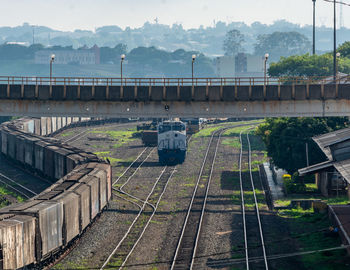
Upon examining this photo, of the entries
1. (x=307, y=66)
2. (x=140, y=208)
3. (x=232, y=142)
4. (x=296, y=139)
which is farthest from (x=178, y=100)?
(x=307, y=66)

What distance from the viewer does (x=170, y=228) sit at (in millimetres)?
37469

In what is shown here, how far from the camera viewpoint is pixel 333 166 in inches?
1706

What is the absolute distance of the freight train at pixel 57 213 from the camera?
25.7 metres

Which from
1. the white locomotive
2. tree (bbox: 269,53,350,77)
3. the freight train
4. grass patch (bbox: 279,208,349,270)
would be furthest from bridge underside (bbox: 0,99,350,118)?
tree (bbox: 269,53,350,77)

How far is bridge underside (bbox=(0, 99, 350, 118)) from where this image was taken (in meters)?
46.4

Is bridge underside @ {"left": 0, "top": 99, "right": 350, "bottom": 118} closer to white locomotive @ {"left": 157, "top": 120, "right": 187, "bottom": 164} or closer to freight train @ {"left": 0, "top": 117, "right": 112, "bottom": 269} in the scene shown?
freight train @ {"left": 0, "top": 117, "right": 112, "bottom": 269}

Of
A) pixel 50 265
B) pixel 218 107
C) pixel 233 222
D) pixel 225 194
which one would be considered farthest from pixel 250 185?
pixel 50 265

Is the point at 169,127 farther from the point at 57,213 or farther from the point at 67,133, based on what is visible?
the point at 67,133

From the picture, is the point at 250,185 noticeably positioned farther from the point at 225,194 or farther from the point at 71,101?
the point at 71,101

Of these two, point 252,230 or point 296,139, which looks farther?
point 296,139

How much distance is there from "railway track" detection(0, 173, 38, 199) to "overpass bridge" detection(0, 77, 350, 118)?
21.6ft

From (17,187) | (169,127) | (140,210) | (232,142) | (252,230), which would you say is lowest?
(252,230)

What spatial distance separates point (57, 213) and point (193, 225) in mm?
11200

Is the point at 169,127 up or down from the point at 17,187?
up
